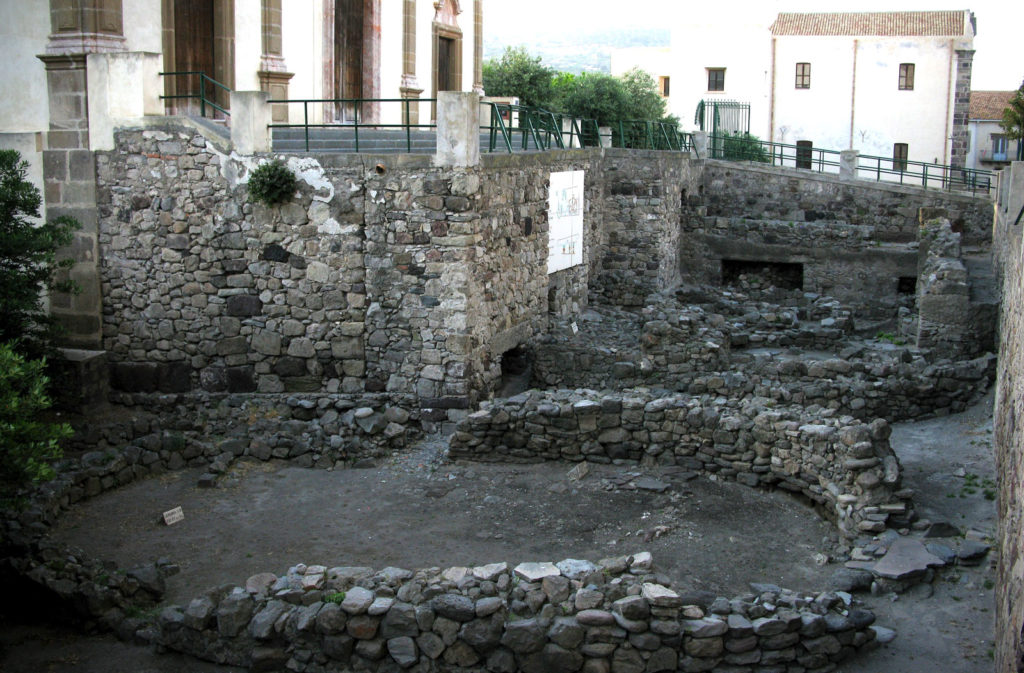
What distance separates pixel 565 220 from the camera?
56.1ft

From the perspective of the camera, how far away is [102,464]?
38.2ft

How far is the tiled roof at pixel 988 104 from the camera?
141 ft

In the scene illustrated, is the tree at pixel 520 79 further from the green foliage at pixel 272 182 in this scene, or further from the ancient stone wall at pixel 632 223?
the green foliage at pixel 272 182

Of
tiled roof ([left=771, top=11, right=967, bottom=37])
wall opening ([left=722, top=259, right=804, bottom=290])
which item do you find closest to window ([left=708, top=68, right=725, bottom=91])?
tiled roof ([left=771, top=11, right=967, bottom=37])

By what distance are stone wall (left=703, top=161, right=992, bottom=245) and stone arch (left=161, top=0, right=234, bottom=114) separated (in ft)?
43.7

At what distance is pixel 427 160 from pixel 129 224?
13.6 ft

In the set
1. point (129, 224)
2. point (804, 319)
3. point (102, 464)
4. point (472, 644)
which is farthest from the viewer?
point (804, 319)

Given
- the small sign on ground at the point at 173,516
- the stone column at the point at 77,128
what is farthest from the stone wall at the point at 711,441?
the stone column at the point at 77,128

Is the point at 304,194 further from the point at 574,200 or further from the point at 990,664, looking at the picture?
the point at 990,664

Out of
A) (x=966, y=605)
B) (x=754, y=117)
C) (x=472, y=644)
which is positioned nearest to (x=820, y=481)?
(x=966, y=605)

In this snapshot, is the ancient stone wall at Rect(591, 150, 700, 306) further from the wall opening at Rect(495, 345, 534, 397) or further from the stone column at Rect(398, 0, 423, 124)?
the wall opening at Rect(495, 345, 534, 397)

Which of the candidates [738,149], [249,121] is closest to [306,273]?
[249,121]

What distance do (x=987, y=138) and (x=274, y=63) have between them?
3477cm

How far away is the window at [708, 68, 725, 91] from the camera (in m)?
38.4
